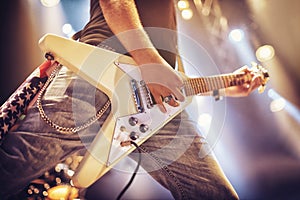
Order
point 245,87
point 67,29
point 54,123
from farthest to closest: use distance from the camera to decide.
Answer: point 67,29, point 245,87, point 54,123

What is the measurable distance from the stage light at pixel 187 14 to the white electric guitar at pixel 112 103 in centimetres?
44

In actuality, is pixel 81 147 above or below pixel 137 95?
below

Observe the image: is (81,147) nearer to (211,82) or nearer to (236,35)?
(211,82)

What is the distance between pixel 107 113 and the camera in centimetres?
95

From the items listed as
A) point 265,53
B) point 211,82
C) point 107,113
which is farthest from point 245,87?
point 107,113

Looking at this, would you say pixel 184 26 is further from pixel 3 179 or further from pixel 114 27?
pixel 3 179

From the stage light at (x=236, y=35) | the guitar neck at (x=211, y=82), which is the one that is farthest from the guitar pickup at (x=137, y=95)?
the stage light at (x=236, y=35)

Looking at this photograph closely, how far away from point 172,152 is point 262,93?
1.78 feet

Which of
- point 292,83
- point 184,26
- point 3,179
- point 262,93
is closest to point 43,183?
point 3,179

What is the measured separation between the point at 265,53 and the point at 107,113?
786 millimetres

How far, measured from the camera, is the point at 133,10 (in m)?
0.95

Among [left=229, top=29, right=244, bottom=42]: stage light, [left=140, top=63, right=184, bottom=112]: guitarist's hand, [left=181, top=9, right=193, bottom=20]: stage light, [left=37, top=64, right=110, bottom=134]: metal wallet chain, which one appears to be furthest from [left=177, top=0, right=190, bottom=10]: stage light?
[left=37, top=64, right=110, bottom=134]: metal wallet chain

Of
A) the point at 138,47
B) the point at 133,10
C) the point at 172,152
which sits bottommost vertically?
the point at 172,152

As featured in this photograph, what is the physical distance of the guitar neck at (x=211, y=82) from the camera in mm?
1040
